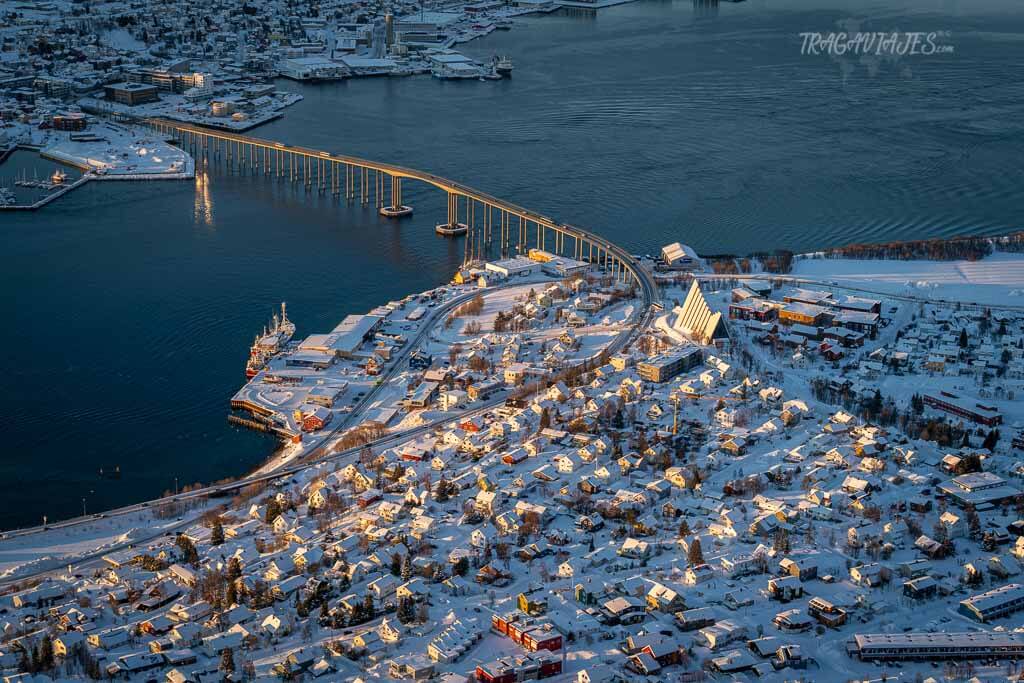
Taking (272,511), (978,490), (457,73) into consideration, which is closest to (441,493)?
(272,511)

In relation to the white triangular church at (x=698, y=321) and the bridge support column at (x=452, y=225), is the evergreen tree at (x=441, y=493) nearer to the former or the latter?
the white triangular church at (x=698, y=321)

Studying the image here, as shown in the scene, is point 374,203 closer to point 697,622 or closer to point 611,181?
point 611,181

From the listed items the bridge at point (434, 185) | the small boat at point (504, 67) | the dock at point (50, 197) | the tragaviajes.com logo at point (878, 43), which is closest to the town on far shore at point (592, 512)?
the bridge at point (434, 185)

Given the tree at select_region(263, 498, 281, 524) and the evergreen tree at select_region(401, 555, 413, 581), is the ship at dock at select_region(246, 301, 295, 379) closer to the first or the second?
the tree at select_region(263, 498, 281, 524)

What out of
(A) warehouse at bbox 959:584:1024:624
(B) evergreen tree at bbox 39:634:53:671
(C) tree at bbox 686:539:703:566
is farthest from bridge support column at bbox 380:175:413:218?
(A) warehouse at bbox 959:584:1024:624

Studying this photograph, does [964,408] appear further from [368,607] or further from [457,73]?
[457,73]

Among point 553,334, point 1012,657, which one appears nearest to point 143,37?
point 553,334
